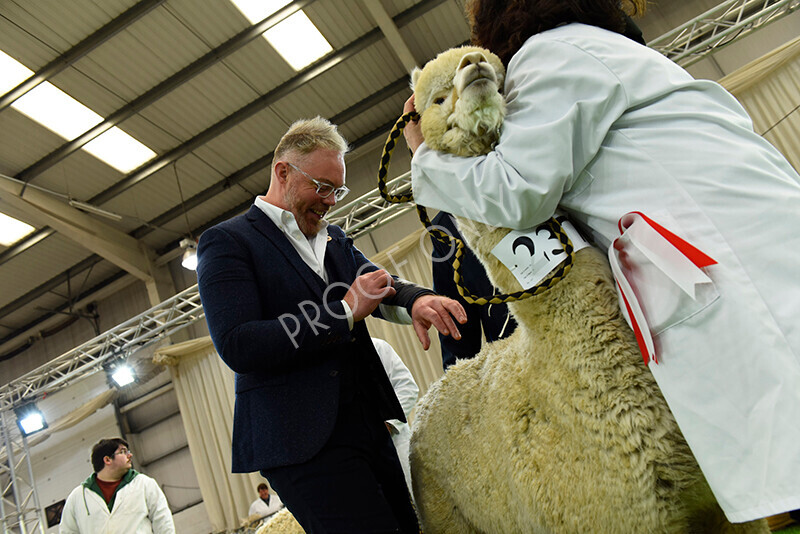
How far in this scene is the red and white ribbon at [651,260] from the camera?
0.83m

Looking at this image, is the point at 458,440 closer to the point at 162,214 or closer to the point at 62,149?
the point at 62,149

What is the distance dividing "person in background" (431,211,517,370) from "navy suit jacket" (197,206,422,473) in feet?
1.74

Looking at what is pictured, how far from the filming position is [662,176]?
917mm

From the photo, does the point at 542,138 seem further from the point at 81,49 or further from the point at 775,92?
the point at 775,92

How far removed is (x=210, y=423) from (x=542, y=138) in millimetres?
10193

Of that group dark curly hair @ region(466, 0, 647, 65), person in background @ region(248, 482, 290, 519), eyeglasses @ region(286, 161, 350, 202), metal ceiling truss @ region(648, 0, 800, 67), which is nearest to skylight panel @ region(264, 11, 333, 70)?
metal ceiling truss @ region(648, 0, 800, 67)

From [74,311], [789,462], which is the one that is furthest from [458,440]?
[74,311]

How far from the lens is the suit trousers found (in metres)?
1.24

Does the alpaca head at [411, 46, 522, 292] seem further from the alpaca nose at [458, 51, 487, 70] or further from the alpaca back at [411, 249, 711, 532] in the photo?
the alpaca back at [411, 249, 711, 532]

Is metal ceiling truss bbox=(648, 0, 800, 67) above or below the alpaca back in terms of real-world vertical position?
above

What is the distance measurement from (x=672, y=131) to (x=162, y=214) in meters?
10.7

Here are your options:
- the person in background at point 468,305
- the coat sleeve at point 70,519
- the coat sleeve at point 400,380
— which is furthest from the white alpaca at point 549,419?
the coat sleeve at point 70,519

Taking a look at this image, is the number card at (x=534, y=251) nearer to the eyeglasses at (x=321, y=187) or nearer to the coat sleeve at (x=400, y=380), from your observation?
the eyeglasses at (x=321, y=187)

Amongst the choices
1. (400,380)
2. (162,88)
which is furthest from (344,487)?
(162,88)
